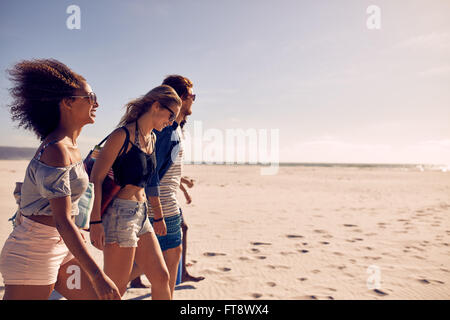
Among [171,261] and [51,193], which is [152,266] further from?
[51,193]

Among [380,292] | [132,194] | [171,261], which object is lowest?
[380,292]

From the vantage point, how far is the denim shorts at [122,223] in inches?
81.0

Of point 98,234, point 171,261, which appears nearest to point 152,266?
point 171,261

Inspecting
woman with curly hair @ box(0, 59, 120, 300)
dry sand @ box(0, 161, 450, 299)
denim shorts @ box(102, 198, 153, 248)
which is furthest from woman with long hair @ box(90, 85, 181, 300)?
dry sand @ box(0, 161, 450, 299)

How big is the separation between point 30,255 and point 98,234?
0.48 m

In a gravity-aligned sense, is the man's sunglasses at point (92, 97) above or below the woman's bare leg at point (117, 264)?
above

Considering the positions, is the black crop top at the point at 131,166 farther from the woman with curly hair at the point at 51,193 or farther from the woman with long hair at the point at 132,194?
the woman with curly hair at the point at 51,193

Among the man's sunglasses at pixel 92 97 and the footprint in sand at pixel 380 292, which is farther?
the footprint in sand at pixel 380 292

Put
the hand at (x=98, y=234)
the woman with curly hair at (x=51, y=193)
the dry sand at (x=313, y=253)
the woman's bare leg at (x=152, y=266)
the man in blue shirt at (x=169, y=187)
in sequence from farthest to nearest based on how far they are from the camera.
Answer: the dry sand at (x=313, y=253)
the man in blue shirt at (x=169, y=187)
the woman's bare leg at (x=152, y=266)
the hand at (x=98, y=234)
the woman with curly hair at (x=51, y=193)

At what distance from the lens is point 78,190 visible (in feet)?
5.40

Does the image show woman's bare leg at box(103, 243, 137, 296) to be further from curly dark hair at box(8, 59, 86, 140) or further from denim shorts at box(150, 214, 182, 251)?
curly dark hair at box(8, 59, 86, 140)

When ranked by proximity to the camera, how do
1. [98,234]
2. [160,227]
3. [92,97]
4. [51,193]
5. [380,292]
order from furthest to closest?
[380,292] → [160,227] → [98,234] → [92,97] → [51,193]

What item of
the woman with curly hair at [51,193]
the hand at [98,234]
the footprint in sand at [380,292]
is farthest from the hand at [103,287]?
the footprint in sand at [380,292]

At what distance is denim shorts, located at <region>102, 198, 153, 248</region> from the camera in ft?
6.75
